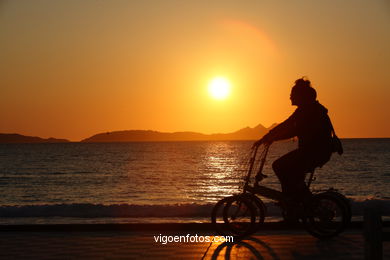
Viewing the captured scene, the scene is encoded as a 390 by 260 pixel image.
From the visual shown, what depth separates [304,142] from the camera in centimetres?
802

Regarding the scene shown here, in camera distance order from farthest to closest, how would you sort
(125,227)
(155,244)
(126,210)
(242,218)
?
(126,210), (125,227), (242,218), (155,244)

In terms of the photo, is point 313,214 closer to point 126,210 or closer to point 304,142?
point 304,142

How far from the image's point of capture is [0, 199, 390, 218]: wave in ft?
54.8

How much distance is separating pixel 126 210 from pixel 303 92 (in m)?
11.3

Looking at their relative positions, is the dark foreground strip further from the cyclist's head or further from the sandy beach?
the cyclist's head

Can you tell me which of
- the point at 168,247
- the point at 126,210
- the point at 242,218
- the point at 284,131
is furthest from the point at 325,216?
the point at 126,210

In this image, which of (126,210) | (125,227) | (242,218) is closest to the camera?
(242,218)

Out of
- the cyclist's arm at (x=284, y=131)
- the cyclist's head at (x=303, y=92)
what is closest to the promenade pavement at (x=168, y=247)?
the cyclist's arm at (x=284, y=131)

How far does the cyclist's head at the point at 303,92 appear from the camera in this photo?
8164 mm

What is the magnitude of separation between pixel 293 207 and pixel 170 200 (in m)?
26.6

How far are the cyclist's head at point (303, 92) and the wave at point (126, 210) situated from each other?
7574mm

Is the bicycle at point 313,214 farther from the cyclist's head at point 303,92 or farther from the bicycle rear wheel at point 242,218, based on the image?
the cyclist's head at point 303,92

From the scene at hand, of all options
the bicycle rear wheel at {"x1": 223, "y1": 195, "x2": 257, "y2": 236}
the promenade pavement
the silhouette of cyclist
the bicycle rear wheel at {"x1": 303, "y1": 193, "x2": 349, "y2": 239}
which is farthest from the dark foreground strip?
the silhouette of cyclist

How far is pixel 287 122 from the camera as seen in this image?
8.17m
